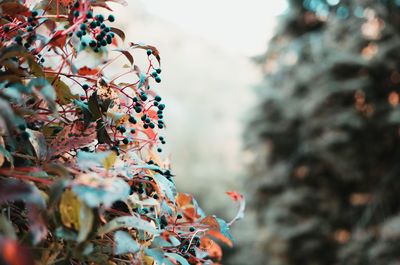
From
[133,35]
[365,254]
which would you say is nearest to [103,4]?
[365,254]

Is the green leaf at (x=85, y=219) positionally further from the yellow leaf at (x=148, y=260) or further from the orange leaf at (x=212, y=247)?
the orange leaf at (x=212, y=247)

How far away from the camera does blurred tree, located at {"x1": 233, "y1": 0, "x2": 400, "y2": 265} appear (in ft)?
16.8

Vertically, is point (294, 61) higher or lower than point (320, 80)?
higher

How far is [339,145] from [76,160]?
5.00 meters

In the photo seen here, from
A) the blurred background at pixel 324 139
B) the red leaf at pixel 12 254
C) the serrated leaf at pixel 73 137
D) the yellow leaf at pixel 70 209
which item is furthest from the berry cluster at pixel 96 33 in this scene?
the blurred background at pixel 324 139

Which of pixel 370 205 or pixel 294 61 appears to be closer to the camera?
pixel 370 205

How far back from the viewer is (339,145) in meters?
5.32

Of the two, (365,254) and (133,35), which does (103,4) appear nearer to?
(365,254)

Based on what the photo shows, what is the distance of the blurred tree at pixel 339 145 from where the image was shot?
512 cm

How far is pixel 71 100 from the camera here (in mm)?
737

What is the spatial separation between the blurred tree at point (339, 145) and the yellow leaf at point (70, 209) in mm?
4493

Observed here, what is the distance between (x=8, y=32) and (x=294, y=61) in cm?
605

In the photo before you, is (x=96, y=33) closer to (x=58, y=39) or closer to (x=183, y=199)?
(x=58, y=39)

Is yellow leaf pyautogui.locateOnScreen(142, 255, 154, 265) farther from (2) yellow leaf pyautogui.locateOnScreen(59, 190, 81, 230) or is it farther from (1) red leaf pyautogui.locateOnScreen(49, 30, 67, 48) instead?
(1) red leaf pyautogui.locateOnScreen(49, 30, 67, 48)
